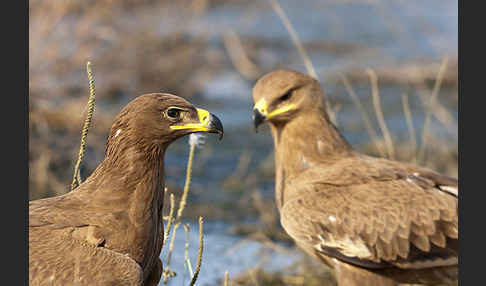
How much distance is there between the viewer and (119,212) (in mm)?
4336

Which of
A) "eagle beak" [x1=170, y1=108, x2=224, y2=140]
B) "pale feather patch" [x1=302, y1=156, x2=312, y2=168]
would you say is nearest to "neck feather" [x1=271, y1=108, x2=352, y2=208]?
"pale feather patch" [x1=302, y1=156, x2=312, y2=168]

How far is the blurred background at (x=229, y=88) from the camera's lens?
26.3ft

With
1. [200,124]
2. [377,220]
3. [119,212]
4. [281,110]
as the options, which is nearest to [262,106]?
[281,110]

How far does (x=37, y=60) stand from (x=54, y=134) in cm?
89

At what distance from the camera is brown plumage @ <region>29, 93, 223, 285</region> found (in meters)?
4.06

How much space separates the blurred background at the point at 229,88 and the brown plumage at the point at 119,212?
70.4 inches

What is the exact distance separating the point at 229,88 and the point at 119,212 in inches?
339

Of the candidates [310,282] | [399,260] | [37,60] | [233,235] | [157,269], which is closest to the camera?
[157,269]

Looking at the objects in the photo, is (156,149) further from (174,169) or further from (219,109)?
(219,109)

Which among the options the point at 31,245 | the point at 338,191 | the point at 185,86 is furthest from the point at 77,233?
the point at 185,86

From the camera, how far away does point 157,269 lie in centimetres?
447

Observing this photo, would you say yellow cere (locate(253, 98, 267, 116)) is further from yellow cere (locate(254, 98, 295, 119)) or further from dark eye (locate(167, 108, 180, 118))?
dark eye (locate(167, 108, 180, 118))

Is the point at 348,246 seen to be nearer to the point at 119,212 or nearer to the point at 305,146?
the point at 305,146

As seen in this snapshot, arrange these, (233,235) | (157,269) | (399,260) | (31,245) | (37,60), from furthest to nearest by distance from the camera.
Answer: (37,60) < (233,235) < (399,260) < (157,269) < (31,245)
